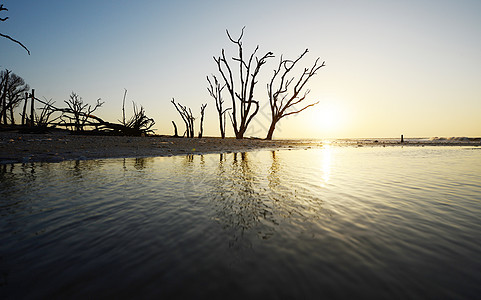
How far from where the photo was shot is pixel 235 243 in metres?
1.77

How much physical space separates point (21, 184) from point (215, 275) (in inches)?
158

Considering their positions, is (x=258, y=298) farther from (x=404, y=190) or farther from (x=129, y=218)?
(x=404, y=190)

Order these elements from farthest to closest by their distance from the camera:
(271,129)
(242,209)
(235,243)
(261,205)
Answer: (271,129) → (261,205) → (242,209) → (235,243)

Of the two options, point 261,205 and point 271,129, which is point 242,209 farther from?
point 271,129

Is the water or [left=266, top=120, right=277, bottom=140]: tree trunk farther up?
[left=266, top=120, right=277, bottom=140]: tree trunk

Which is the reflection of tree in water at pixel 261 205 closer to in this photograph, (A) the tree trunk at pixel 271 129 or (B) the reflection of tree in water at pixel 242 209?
(B) the reflection of tree in water at pixel 242 209

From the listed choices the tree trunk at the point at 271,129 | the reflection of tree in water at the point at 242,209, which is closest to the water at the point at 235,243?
the reflection of tree in water at the point at 242,209

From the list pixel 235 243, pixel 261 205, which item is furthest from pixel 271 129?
pixel 235 243

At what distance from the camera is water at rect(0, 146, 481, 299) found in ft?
4.07

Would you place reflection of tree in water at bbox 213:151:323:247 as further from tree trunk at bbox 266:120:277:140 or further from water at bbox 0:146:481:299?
tree trunk at bbox 266:120:277:140

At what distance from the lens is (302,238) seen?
188 cm

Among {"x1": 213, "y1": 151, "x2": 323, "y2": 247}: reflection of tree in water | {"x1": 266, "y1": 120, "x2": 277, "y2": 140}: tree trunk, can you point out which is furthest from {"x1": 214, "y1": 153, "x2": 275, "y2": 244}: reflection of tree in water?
{"x1": 266, "y1": 120, "x2": 277, "y2": 140}: tree trunk

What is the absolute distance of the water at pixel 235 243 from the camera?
124 cm

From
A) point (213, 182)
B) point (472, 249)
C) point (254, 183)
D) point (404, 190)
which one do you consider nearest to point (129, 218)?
point (213, 182)
